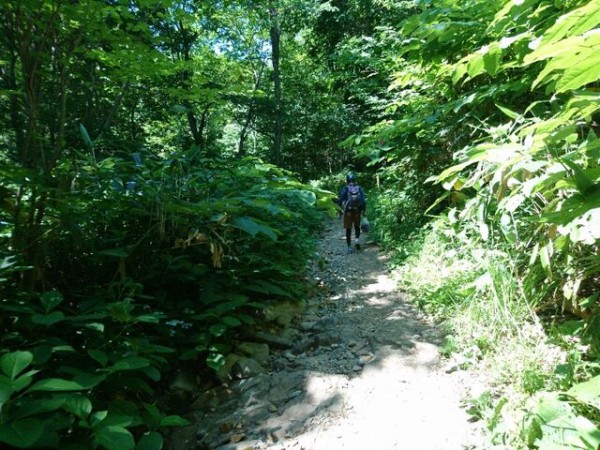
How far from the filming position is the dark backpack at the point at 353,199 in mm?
8211

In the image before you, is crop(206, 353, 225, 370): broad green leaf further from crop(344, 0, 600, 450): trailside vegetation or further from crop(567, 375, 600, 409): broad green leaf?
crop(567, 375, 600, 409): broad green leaf

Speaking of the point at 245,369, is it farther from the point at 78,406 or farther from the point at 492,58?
the point at 492,58

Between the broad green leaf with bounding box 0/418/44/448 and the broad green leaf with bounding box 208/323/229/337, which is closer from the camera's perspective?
the broad green leaf with bounding box 0/418/44/448

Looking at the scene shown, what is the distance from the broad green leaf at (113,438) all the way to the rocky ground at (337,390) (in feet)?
3.37

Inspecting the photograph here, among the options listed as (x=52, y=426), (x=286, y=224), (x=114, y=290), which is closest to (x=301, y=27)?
(x=286, y=224)

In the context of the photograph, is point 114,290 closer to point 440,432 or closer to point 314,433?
point 314,433

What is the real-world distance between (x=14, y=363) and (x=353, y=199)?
7120 millimetres

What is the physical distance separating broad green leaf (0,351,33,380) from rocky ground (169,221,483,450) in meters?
1.51

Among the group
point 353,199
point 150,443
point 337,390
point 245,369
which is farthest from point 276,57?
point 150,443

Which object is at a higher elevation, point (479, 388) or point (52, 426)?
point (52, 426)

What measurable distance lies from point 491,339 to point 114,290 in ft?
11.0

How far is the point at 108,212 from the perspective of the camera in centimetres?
354

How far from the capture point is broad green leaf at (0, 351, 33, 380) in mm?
1737

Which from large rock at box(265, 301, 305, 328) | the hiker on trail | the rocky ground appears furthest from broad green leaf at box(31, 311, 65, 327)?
the hiker on trail
